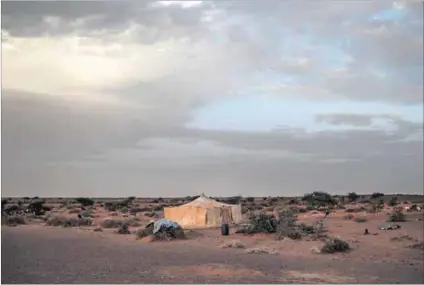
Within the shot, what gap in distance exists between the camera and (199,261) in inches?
503

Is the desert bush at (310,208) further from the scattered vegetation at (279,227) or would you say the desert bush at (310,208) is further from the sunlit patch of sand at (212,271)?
the sunlit patch of sand at (212,271)

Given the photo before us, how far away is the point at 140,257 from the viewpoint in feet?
43.2

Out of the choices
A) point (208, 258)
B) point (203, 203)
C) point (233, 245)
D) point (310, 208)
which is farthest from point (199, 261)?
point (310, 208)

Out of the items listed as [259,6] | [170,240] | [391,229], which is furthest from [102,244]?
[391,229]

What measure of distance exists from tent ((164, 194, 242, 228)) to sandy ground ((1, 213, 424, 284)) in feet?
9.54

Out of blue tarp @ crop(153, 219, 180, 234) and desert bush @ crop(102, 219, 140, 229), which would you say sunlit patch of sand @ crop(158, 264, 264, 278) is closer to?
blue tarp @ crop(153, 219, 180, 234)

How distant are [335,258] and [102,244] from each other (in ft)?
21.9

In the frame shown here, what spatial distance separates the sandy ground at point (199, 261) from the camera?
35.5 feet

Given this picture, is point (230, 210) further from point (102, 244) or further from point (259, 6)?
point (259, 6)

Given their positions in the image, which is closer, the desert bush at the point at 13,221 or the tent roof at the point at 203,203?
the tent roof at the point at 203,203

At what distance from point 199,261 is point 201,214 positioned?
8352 millimetres

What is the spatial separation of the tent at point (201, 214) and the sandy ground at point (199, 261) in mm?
2909

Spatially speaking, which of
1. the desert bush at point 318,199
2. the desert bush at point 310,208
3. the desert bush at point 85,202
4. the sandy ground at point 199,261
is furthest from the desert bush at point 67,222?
the desert bush at point 85,202

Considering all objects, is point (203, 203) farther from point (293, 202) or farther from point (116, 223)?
point (293, 202)
